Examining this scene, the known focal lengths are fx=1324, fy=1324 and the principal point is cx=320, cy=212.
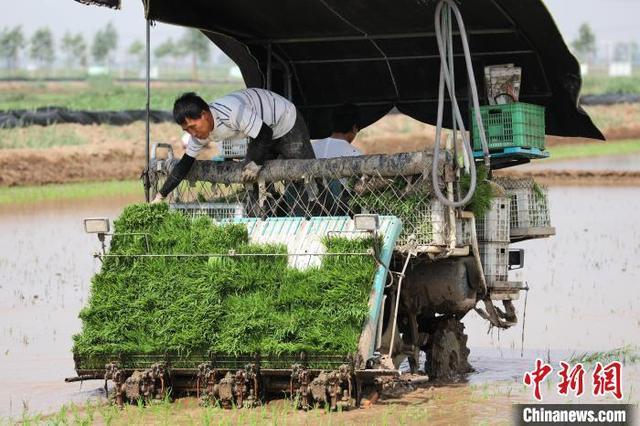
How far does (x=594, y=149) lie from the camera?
32.0 m

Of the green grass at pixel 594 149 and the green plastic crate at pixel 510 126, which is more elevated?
the green grass at pixel 594 149

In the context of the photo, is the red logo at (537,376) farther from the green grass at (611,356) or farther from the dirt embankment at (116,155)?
the dirt embankment at (116,155)

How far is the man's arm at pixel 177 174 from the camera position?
8.96m

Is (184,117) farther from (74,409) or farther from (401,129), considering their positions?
(401,129)

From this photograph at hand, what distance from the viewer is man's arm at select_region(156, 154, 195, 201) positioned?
8.96 m

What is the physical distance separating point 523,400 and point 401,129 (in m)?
26.3

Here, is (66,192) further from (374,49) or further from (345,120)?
(345,120)

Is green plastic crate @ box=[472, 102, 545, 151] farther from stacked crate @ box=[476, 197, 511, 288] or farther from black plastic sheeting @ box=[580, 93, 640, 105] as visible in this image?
black plastic sheeting @ box=[580, 93, 640, 105]

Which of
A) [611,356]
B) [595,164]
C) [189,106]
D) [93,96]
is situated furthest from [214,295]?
[93,96]

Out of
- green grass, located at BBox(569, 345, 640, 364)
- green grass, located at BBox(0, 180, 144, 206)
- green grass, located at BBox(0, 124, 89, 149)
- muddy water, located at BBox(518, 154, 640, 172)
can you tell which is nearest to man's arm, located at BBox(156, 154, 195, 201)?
green grass, located at BBox(569, 345, 640, 364)

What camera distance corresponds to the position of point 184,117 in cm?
846

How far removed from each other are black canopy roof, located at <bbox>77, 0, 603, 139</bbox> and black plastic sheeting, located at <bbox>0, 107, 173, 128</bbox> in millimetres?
20489

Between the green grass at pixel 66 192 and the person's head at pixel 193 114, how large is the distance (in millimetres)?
14725

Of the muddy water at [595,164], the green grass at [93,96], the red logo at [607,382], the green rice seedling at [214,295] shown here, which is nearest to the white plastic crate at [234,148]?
the green rice seedling at [214,295]
